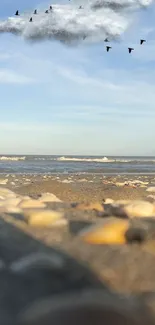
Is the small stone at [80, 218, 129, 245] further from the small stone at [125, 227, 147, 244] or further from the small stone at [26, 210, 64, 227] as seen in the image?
the small stone at [26, 210, 64, 227]

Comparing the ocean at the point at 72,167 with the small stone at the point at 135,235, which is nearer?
the small stone at the point at 135,235

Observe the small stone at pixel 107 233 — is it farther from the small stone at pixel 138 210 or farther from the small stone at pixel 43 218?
the small stone at pixel 138 210

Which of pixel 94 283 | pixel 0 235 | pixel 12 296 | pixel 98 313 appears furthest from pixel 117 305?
pixel 0 235

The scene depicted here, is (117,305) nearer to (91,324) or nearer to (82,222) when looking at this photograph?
(91,324)

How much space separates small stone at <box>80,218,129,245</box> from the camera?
8.92 feet

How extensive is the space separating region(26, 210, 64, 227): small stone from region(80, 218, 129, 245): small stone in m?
0.54

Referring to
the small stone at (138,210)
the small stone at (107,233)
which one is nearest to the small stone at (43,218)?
the small stone at (107,233)

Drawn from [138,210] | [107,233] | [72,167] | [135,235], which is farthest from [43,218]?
[72,167]

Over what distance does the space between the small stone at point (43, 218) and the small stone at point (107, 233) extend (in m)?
0.54

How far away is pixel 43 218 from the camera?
338 cm

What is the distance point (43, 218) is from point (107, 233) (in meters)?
0.79

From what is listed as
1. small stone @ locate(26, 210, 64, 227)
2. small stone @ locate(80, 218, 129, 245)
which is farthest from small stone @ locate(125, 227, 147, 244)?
small stone @ locate(26, 210, 64, 227)

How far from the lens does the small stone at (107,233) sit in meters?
2.72

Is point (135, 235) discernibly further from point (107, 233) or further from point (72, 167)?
point (72, 167)
